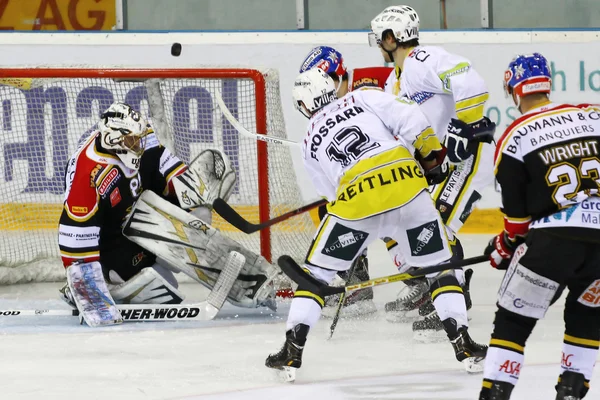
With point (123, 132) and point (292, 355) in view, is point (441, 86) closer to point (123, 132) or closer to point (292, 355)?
point (123, 132)

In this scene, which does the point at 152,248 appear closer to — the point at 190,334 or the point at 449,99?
the point at 190,334

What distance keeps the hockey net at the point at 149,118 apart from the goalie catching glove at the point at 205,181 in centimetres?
26

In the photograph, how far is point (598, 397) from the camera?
313 cm

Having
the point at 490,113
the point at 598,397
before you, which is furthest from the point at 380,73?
the point at 598,397

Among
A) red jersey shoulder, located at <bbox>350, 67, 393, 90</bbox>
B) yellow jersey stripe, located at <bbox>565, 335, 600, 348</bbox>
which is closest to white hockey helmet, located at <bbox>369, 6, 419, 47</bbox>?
red jersey shoulder, located at <bbox>350, 67, 393, 90</bbox>

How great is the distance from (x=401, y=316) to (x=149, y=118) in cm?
170

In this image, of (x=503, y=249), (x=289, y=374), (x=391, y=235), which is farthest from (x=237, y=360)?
(x=503, y=249)

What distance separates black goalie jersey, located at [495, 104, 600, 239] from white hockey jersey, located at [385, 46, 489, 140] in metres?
1.47

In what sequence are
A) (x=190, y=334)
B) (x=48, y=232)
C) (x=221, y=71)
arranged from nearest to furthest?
(x=190, y=334) < (x=221, y=71) < (x=48, y=232)

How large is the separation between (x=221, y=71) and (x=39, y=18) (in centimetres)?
227

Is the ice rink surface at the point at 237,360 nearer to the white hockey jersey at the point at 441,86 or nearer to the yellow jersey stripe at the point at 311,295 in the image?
the yellow jersey stripe at the point at 311,295

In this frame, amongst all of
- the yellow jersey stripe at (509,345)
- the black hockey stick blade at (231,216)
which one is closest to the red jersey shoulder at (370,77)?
the black hockey stick blade at (231,216)

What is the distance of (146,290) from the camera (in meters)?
4.37

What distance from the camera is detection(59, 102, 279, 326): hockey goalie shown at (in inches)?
167
